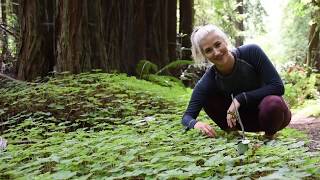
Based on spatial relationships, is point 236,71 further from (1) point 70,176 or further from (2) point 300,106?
(2) point 300,106

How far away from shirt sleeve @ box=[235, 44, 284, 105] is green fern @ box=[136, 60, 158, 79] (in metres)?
4.48

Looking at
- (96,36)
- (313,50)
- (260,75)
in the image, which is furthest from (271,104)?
(313,50)

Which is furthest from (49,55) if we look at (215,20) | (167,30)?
(215,20)

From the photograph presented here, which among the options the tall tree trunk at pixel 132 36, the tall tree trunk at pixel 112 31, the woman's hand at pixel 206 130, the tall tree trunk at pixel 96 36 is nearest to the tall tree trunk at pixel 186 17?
the tall tree trunk at pixel 132 36

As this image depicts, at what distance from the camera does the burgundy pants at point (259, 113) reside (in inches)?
131

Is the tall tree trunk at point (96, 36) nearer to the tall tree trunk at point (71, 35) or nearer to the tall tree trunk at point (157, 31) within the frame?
the tall tree trunk at point (71, 35)

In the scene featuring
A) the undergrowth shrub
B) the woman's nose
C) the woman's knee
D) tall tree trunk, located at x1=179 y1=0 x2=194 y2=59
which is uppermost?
tall tree trunk, located at x1=179 y1=0 x2=194 y2=59

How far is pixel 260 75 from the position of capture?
3475 mm

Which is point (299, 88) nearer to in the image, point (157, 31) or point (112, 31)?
point (157, 31)

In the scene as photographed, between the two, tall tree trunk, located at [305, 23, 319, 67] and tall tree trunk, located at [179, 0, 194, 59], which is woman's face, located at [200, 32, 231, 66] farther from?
tall tree trunk, located at [305, 23, 319, 67]

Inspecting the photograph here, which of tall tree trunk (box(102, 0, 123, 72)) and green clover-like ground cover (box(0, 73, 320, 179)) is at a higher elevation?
tall tree trunk (box(102, 0, 123, 72))

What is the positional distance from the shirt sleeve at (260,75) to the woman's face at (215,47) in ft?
0.73

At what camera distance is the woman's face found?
3262 millimetres

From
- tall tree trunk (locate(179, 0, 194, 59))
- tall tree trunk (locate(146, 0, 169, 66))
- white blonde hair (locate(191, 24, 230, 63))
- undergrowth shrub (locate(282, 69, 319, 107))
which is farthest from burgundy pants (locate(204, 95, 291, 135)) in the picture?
tall tree trunk (locate(179, 0, 194, 59))
